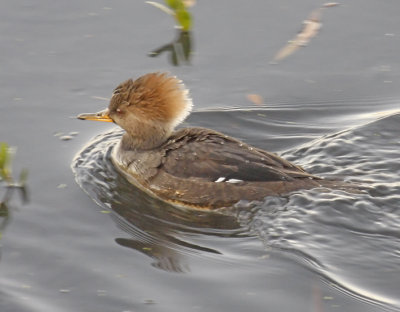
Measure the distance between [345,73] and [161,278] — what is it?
15.3ft

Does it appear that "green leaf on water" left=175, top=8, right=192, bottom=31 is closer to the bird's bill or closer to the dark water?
the dark water

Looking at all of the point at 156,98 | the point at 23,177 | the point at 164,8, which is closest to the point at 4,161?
the point at 23,177

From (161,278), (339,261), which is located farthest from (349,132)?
(161,278)

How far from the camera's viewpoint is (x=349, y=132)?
997 centimetres

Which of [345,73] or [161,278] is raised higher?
[345,73]

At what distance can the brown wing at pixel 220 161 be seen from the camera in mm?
8891

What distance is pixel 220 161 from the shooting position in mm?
9008

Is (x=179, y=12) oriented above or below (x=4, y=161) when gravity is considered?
above

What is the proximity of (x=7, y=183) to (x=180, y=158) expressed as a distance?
1889mm

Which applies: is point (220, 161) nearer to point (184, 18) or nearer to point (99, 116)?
point (99, 116)

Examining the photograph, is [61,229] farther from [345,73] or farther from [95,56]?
[345,73]

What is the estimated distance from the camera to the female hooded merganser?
891cm

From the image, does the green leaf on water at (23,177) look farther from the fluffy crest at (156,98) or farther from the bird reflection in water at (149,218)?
the fluffy crest at (156,98)

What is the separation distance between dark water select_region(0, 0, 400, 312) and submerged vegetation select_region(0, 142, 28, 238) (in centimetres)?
10
